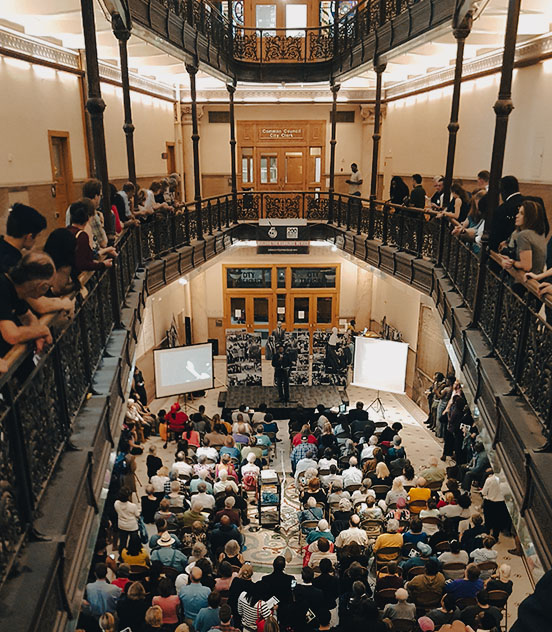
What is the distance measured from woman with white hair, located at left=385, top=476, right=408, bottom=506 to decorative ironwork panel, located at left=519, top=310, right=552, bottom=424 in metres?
5.49

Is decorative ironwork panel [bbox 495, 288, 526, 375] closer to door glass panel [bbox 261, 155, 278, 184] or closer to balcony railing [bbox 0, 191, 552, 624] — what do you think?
balcony railing [bbox 0, 191, 552, 624]

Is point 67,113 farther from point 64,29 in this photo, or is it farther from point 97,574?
point 97,574

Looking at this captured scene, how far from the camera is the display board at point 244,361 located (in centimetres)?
1650

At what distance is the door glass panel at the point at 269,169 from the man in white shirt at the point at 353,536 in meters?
15.5

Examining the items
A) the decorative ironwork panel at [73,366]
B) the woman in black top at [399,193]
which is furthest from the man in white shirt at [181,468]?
the woman in black top at [399,193]

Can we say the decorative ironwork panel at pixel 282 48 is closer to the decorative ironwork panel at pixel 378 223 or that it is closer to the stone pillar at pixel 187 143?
the stone pillar at pixel 187 143

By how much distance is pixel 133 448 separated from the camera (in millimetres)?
11312

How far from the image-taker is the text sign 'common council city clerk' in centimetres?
2086

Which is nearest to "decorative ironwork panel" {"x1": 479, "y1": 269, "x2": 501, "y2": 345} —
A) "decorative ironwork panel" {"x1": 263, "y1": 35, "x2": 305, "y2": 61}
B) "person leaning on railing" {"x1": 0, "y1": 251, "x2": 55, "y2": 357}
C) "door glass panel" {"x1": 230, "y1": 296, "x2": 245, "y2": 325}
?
"person leaning on railing" {"x1": 0, "y1": 251, "x2": 55, "y2": 357}

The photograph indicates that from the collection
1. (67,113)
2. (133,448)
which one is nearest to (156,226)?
(67,113)

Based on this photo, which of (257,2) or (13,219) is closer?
(13,219)

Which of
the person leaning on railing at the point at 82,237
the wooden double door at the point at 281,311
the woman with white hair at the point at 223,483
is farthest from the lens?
the wooden double door at the point at 281,311

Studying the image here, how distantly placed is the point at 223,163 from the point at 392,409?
11.3 meters

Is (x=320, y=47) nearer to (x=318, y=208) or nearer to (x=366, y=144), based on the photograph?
(x=318, y=208)
